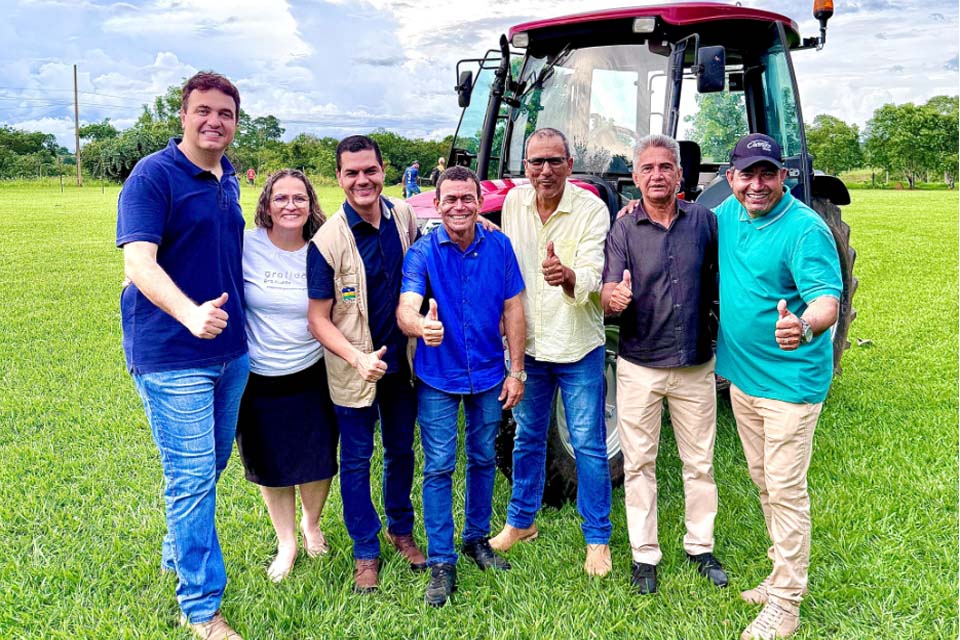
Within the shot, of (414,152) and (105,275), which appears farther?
(414,152)

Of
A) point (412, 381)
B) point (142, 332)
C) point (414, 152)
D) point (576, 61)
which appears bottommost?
point (412, 381)

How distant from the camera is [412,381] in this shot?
3135mm

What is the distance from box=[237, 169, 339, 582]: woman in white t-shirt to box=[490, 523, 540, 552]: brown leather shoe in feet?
2.69

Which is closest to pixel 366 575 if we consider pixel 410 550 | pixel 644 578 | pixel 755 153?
pixel 410 550

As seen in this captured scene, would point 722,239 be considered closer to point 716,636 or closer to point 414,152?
point 716,636

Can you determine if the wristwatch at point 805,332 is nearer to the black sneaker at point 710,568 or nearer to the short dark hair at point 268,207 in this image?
the black sneaker at point 710,568

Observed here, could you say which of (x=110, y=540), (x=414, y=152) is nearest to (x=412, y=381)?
(x=110, y=540)

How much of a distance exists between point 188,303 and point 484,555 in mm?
1699

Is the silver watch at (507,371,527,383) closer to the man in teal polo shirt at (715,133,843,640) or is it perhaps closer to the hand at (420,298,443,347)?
the hand at (420,298,443,347)

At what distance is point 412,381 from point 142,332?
3.43ft

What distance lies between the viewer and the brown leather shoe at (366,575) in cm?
313

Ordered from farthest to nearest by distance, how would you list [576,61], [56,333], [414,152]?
[414,152] → [56,333] → [576,61]

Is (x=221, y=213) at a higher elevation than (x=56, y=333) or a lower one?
higher

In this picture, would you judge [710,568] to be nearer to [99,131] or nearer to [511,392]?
[511,392]
